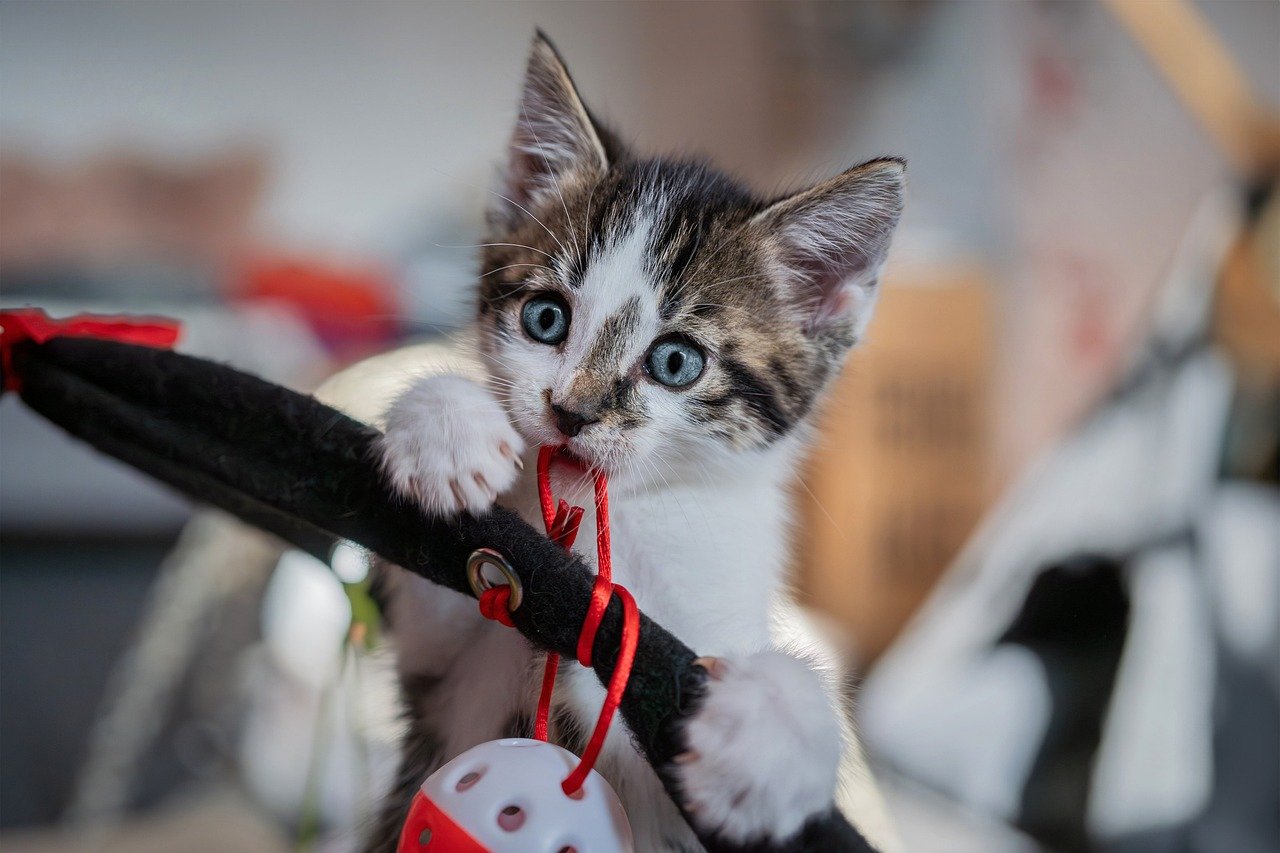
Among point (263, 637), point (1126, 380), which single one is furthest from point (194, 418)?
point (1126, 380)

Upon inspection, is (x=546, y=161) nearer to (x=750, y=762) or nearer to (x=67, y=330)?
(x=67, y=330)

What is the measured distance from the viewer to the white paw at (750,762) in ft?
1.09

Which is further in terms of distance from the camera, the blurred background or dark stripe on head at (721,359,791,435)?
the blurred background

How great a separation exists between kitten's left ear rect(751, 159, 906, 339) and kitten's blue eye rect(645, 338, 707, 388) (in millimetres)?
116

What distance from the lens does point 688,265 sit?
577mm

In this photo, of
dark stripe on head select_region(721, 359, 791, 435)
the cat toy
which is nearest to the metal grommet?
the cat toy

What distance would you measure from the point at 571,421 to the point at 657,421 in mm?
66

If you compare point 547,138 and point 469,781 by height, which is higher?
point 547,138

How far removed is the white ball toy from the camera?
335mm

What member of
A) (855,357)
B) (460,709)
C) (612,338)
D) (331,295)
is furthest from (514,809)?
(331,295)

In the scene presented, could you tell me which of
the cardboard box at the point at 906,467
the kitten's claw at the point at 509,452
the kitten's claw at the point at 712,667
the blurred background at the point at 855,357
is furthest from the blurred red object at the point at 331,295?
the kitten's claw at the point at 712,667

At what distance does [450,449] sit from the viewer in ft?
1.37

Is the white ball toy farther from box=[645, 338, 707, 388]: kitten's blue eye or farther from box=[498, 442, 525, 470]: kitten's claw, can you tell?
box=[645, 338, 707, 388]: kitten's blue eye

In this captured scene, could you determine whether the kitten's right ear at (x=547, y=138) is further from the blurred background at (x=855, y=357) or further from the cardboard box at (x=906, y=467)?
the cardboard box at (x=906, y=467)
